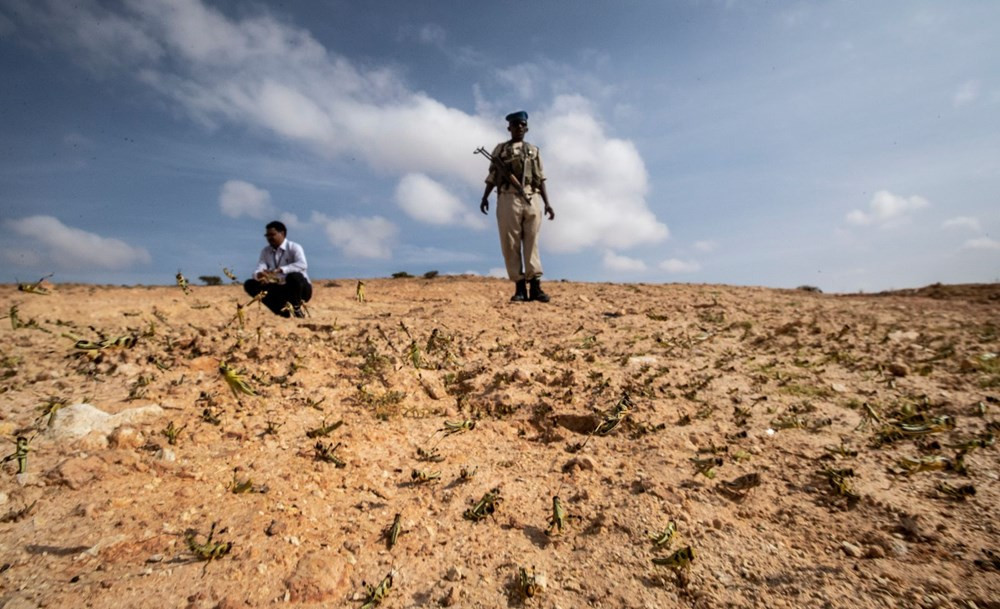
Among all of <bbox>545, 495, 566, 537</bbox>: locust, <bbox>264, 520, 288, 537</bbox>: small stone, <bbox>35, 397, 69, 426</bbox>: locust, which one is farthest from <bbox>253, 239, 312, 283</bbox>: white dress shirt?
<bbox>545, 495, 566, 537</bbox>: locust

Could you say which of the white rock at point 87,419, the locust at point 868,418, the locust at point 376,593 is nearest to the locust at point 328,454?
the locust at point 376,593

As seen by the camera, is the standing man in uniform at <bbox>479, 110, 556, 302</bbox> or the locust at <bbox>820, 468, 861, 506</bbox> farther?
the standing man in uniform at <bbox>479, 110, 556, 302</bbox>

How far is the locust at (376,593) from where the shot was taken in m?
1.48

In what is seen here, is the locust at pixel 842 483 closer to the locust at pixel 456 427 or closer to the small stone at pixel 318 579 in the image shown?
the locust at pixel 456 427

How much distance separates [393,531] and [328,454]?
0.61m

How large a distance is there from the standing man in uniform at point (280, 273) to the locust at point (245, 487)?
364 centimetres

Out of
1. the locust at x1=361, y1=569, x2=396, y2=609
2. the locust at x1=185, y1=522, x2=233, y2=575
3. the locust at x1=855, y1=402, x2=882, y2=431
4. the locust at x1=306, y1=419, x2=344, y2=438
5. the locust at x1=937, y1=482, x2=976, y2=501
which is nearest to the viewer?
the locust at x1=361, y1=569, x2=396, y2=609

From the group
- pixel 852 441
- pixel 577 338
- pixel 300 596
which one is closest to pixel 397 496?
pixel 300 596

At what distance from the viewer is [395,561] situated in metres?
1.67

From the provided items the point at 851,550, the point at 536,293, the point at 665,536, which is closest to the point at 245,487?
the point at 665,536

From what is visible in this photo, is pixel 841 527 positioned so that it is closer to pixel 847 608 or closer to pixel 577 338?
pixel 847 608

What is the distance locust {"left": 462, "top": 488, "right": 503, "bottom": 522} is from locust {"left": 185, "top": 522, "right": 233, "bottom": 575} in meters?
0.81

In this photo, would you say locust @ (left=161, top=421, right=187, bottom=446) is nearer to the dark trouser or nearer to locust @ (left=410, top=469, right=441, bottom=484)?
locust @ (left=410, top=469, right=441, bottom=484)

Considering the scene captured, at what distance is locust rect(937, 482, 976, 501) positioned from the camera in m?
1.92
